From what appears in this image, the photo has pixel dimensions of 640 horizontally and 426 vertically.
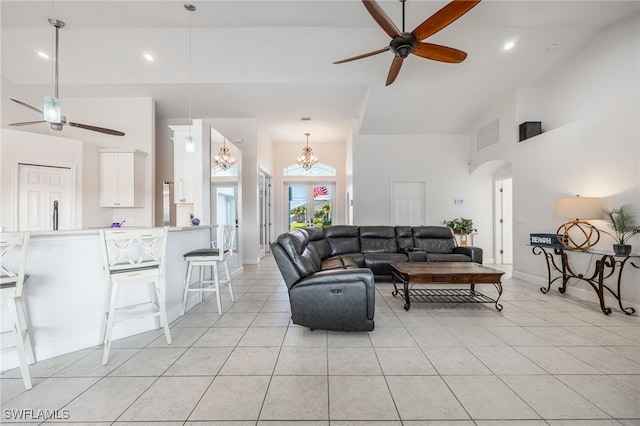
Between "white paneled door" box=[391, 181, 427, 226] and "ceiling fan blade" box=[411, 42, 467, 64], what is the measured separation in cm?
360

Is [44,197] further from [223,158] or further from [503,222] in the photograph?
[503,222]

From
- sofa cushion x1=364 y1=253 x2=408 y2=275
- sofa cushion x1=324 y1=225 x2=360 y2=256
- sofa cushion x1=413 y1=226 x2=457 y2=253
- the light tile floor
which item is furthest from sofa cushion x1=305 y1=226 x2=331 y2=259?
sofa cushion x1=413 y1=226 x2=457 y2=253

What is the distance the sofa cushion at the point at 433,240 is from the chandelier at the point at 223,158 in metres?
4.11

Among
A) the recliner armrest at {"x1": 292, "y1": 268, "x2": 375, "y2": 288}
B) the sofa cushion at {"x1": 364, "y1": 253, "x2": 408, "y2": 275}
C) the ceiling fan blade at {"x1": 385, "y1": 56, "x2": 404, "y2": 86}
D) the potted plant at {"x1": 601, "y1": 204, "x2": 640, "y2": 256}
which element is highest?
the ceiling fan blade at {"x1": 385, "y1": 56, "x2": 404, "y2": 86}

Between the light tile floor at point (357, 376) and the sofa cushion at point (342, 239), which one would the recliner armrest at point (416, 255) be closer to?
the sofa cushion at point (342, 239)

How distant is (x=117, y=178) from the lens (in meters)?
4.96

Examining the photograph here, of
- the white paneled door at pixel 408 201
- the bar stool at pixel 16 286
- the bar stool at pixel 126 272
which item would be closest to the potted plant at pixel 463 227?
the white paneled door at pixel 408 201

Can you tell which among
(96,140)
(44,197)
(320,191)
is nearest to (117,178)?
(96,140)

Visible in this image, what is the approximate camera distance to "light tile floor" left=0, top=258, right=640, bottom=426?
1501 mm

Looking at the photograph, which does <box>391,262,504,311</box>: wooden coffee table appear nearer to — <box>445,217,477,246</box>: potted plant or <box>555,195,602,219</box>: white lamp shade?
<box>555,195,602,219</box>: white lamp shade

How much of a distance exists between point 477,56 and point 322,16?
2.74 metres

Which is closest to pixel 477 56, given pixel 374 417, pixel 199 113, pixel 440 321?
pixel 440 321

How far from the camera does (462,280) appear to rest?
3.10 metres

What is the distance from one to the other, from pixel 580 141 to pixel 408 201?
3291 millimetres
